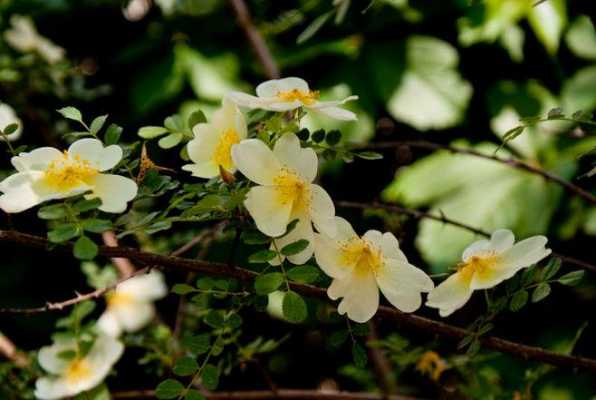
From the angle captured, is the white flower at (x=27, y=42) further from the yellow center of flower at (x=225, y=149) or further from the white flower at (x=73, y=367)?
the yellow center of flower at (x=225, y=149)

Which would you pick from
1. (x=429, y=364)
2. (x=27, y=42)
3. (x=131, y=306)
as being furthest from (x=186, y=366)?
(x=27, y=42)

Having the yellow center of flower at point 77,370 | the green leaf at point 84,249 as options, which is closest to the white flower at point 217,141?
the green leaf at point 84,249

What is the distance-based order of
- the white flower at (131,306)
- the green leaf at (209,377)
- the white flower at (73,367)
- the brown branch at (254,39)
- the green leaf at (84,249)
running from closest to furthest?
the green leaf at (84,249) < the green leaf at (209,377) < the white flower at (73,367) < the white flower at (131,306) < the brown branch at (254,39)

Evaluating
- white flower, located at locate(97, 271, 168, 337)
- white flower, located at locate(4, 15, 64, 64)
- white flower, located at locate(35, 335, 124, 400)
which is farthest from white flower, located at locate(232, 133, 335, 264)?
white flower, located at locate(4, 15, 64, 64)

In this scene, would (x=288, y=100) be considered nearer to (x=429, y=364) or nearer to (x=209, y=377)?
(x=209, y=377)

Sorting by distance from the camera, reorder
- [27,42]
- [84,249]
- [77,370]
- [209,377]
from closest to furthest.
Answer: [84,249] < [209,377] < [77,370] < [27,42]

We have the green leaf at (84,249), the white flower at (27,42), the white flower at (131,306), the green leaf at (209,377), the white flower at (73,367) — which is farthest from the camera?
the white flower at (27,42)
